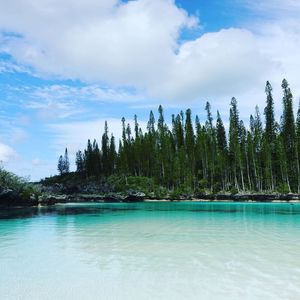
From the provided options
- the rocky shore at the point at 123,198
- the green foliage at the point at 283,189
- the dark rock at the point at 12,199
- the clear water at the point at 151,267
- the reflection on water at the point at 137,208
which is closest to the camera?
the clear water at the point at 151,267

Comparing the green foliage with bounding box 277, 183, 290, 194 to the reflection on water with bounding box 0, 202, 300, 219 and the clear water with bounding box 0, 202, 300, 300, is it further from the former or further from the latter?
the clear water with bounding box 0, 202, 300, 300

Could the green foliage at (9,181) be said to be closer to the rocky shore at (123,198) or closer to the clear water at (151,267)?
the rocky shore at (123,198)

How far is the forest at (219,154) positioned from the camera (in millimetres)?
58594

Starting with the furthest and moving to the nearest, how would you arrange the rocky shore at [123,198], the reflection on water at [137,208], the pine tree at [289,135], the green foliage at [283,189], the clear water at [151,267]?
the pine tree at [289,135] → the green foliage at [283,189] → the rocky shore at [123,198] → the reflection on water at [137,208] → the clear water at [151,267]

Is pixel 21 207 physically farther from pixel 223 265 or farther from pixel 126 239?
pixel 223 265

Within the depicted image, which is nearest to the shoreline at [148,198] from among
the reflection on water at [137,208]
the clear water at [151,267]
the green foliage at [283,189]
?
the green foliage at [283,189]

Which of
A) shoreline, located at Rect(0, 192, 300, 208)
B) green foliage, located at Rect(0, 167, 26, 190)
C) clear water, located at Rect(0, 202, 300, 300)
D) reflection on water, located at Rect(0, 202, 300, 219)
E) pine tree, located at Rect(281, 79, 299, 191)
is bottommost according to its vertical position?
clear water, located at Rect(0, 202, 300, 300)

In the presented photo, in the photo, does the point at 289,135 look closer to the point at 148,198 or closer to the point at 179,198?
Answer: the point at 179,198

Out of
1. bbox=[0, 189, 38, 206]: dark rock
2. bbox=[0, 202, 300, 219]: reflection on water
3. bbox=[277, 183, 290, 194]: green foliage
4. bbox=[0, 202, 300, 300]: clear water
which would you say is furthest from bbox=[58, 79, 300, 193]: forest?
bbox=[0, 202, 300, 300]: clear water

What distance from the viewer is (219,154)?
64.9 metres

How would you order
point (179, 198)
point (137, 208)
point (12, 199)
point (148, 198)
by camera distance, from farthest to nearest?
point (148, 198)
point (179, 198)
point (137, 208)
point (12, 199)

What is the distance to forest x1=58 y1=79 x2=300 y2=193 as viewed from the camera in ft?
192

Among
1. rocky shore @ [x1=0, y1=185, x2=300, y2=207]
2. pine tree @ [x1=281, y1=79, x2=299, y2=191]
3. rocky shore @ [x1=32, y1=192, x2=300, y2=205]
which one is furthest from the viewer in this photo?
pine tree @ [x1=281, y1=79, x2=299, y2=191]

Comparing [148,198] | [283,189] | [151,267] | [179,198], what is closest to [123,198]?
[148,198]
